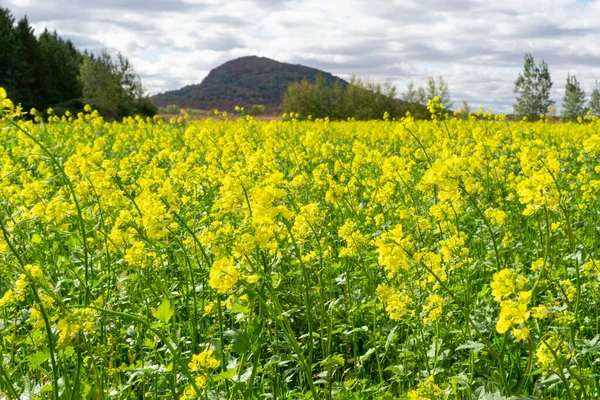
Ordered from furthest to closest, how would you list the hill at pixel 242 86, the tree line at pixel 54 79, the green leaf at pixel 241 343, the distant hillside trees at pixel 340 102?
the hill at pixel 242 86 → the tree line at pixel 54 79 → the distant hillside trees at pixel 340 102 → the green leaf at pixel 241 343

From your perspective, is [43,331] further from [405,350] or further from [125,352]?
[405,350]

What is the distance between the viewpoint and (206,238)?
2604 millimetres

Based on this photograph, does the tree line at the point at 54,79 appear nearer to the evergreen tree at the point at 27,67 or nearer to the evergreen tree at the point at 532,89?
the evergreen tree at the point at 27,67

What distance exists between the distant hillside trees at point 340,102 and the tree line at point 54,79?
1298 cm

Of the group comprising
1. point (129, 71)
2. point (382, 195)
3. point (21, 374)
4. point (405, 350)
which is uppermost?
point (129, 71)

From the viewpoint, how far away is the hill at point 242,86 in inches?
4562

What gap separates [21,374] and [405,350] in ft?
7.45

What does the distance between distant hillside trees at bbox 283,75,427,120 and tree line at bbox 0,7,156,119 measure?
42.6 feet

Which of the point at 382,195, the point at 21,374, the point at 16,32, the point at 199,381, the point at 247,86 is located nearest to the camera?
the point at 199,381

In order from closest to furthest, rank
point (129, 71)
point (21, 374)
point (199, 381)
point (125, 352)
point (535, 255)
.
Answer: point (199, 381), point (21, 374), point (125, 352), point (535, 255), point (129, 71)

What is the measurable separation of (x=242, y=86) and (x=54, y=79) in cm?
8145

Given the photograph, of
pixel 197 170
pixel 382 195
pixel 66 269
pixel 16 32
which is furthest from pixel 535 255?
pixel 16 32

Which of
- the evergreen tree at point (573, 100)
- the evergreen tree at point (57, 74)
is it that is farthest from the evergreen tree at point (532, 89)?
the evergreen tree at point (57, 74)

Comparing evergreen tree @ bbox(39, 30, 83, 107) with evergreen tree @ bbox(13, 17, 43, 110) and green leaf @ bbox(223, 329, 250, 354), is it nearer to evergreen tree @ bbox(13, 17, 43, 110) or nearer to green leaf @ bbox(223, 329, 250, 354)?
evergreen tree @ bbox(13, 17, 43, 110)
